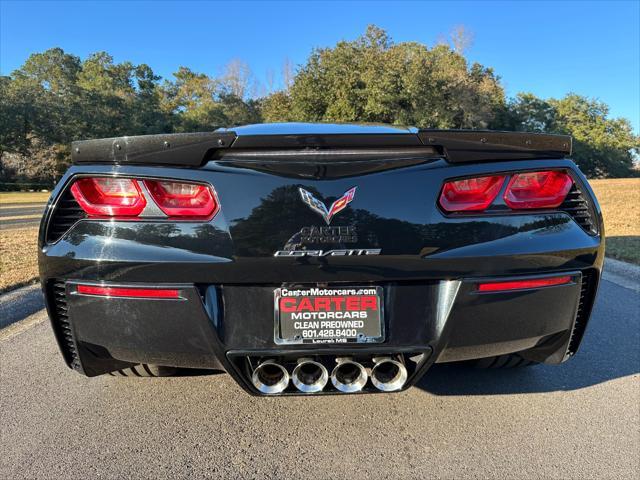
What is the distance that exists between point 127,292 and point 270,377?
63cm

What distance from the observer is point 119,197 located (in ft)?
5.40

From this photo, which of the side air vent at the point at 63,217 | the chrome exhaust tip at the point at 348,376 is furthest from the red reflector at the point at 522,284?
the side air vent at the point at 63,217

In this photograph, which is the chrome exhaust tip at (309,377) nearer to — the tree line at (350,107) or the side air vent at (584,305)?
the side air vent at (584,305)

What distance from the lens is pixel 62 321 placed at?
1737 mm

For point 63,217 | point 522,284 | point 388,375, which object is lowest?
point 388,375

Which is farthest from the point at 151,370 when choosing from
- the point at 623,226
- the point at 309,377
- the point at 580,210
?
the point at 623,226

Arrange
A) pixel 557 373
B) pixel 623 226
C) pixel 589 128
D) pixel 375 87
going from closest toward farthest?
pixel 557 373 < pixel 623 226 < pixel 375 87 < pixel 589 128

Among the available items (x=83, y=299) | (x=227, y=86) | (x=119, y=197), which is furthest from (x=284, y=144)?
(x=227, y=86)

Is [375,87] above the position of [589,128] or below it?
above

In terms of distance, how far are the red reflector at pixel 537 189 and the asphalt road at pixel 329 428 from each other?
103cm

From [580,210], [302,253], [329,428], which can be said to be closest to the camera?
[302,253]

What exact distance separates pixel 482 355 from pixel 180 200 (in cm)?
135

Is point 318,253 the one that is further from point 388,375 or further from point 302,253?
point 388,375

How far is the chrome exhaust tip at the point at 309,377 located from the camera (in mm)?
1625
